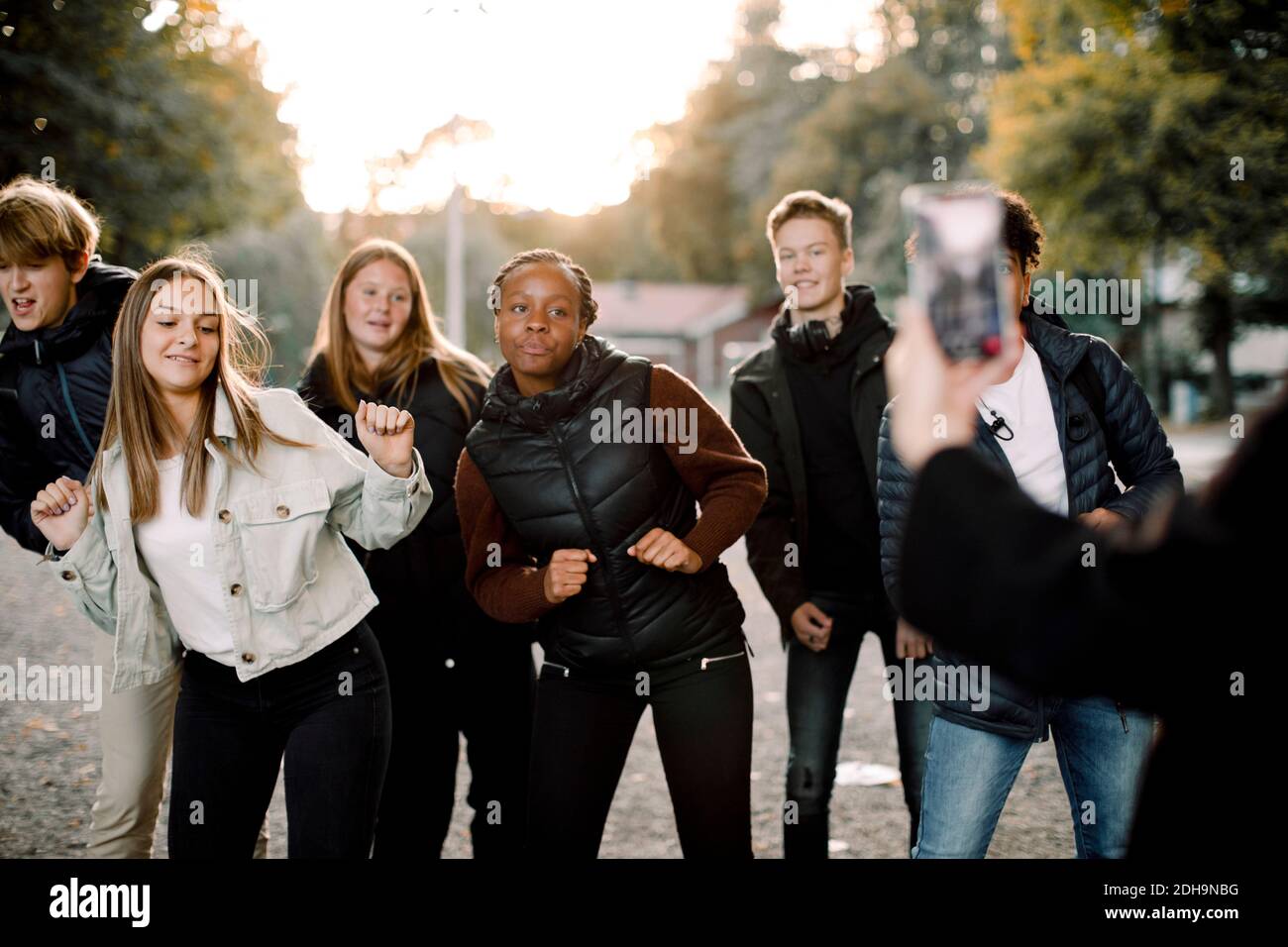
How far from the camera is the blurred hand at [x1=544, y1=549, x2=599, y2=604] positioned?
303cm

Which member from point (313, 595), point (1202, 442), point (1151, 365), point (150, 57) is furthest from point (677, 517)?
point (1151, 365)

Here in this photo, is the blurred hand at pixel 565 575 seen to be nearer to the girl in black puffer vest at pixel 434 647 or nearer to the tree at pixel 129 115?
the girl in black puffer vest at pixel 434 647

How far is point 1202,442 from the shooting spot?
23.6 m

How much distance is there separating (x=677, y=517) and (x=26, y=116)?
1116cm

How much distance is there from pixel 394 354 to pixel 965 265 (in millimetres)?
3298

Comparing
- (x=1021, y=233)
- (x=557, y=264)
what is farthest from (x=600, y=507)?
(x=1021, y=233)

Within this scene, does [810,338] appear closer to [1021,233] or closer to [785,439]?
[785,439]

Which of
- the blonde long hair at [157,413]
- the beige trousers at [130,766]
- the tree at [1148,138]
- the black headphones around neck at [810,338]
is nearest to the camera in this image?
the blonde long hair at [157,413]

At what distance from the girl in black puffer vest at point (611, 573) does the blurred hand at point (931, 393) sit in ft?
5.69

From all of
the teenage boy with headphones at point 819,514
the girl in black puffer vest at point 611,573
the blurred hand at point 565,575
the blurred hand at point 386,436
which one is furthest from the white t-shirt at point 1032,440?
the blurred hand at point 386,436

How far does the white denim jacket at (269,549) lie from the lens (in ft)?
9.64

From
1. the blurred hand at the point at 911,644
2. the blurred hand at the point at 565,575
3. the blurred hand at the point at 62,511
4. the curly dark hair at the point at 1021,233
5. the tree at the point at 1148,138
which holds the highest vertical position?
the tree at the point at 1148,138

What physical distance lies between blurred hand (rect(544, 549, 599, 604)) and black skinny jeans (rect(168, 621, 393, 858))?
595 mm

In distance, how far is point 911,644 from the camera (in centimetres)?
360
